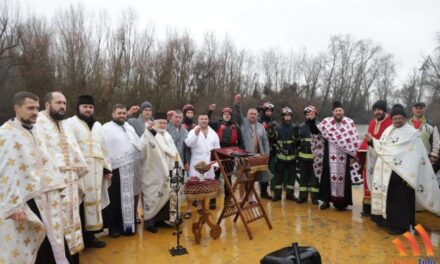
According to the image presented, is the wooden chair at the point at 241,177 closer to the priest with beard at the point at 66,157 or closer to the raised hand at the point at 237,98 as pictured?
the raised hand at the point at 237,98

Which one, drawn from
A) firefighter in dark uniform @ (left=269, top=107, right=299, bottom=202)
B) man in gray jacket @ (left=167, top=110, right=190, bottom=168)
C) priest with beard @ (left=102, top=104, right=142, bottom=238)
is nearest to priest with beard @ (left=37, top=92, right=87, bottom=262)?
priest with beard @ (left=102, top=104, right=142, bottom=238)

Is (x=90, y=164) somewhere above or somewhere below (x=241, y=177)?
above

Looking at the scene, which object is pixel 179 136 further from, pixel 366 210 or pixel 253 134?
pixel 366 210

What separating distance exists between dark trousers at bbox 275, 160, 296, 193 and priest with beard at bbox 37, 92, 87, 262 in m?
4.40

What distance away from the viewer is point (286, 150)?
24.1 feet

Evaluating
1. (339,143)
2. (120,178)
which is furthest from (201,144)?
(339,143)

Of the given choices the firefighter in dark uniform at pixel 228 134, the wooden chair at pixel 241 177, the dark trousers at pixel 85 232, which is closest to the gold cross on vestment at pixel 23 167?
the dark trousers at pixel 85 232

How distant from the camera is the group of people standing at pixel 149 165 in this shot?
11.2ft

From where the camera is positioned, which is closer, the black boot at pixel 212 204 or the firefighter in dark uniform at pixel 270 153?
the black boot at pixel 212 204

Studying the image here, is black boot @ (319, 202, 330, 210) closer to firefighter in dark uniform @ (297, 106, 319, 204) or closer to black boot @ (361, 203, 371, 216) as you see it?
firefighter in dark uniform @ (297, 106, 319, 204)

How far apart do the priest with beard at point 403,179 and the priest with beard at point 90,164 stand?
4362mm

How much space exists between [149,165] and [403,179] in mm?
4011

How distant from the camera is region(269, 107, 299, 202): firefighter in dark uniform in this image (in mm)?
7328

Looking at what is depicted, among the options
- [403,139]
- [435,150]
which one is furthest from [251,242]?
[435,150]
